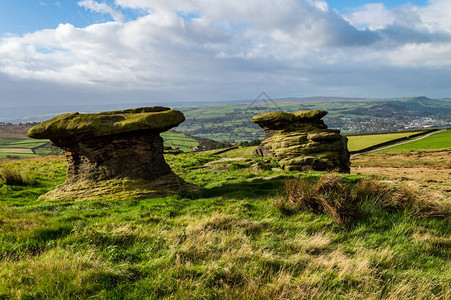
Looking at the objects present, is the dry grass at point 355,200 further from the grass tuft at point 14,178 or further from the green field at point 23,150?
the green field at point 23,150

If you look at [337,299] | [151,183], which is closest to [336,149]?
[151,183]

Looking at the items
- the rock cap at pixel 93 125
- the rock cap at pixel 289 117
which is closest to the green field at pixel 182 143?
the rock cap at pixel 289 117

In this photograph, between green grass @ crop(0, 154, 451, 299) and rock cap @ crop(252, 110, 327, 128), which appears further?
rock cap @ crop(252, 110, 327, 128)

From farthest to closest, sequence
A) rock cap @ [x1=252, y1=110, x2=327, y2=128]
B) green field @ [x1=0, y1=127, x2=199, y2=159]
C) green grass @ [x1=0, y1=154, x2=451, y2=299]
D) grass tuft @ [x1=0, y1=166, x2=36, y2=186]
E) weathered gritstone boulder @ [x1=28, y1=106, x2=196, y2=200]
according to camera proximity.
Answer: green field @ [x1=0, y1=127, x2=199, y2=159]
rock cap @ [x1=252, y1=110, x2=327, y2=128]
grass tuft @ [x1=0, y1=166, x2=36, y2=186]
weathered gritstone boulder @ [x1=28, y1=106, x2=196, y2=200]
green grass @ [x1=0, y1=154, x2=451, y2=299]

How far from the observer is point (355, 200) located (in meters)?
8.09

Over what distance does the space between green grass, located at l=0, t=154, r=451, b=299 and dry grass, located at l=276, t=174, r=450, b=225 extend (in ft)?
0.89

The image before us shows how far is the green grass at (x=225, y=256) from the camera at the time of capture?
13.4ft

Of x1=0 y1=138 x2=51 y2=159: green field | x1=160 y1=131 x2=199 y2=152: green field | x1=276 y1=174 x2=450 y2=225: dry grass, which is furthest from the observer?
x1=160 y1=131 x2=199 y2=152: green field

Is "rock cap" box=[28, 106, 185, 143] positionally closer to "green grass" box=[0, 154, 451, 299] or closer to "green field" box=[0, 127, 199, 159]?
"green grass" box=[0, 154, 451, 299]

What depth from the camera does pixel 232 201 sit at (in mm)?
9875

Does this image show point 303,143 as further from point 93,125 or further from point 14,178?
point 14,178

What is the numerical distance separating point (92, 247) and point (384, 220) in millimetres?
8087

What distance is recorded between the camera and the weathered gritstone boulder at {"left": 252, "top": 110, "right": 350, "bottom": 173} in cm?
2222

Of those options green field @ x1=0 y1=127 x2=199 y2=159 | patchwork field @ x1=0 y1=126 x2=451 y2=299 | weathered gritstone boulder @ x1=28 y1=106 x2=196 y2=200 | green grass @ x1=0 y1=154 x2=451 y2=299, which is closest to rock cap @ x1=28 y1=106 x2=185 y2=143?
weathered gritstone boulder @ x1=28 y1=106 x2=196 y2=200
